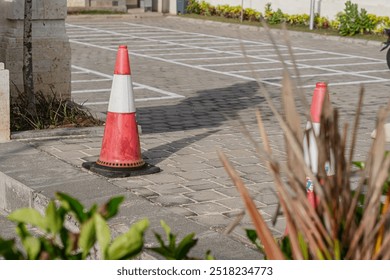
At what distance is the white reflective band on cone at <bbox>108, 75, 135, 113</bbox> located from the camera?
22.2 ft

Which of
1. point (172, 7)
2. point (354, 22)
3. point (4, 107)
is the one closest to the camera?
point (4, 107)

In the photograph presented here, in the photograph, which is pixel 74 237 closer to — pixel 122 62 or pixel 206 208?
pixel 206 208

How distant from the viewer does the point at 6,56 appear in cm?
867

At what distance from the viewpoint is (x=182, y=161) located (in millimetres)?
7277

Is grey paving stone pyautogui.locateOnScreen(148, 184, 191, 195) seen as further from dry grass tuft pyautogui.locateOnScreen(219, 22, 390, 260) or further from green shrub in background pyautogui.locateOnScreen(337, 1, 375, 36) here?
green shrub in background pyautogui.locateOnScreen(337, 1, 375, 36)

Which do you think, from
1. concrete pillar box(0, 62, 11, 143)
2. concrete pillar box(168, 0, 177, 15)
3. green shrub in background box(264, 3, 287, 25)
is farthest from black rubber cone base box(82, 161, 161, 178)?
concrete pillar box(168, 0, 177, 15)

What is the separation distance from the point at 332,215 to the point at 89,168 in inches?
172

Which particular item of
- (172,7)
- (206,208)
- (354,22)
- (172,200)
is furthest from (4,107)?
(172,7)

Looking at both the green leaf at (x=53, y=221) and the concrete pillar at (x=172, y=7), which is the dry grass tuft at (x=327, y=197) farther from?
the concrete pillar at (x=172, y=7)

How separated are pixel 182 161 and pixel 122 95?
0.80 metres

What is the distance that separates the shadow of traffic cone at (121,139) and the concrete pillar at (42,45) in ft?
6.61

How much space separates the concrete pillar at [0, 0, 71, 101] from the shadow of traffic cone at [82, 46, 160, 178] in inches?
79.3

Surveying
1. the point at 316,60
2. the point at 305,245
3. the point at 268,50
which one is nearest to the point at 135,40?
the point at 268,50
